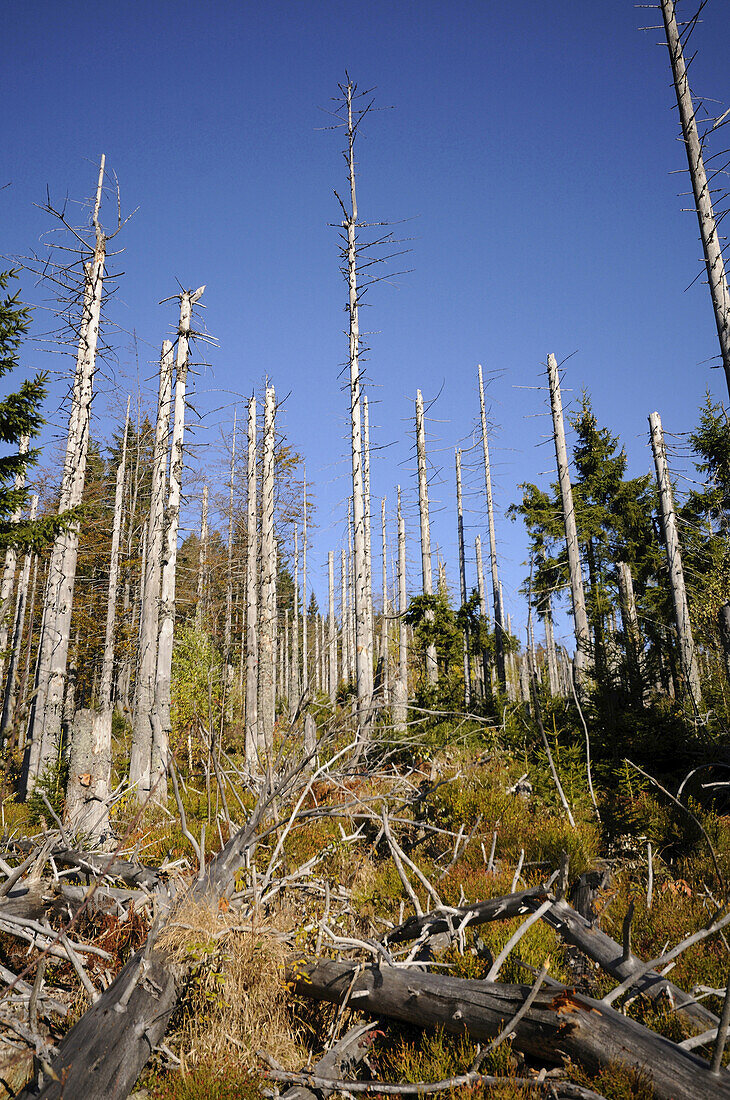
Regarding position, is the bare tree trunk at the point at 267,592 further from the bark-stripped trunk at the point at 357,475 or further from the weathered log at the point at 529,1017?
the weathered log at the point at 529,1017

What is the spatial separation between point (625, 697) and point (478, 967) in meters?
6.58

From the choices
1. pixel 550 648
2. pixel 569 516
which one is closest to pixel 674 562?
pixel 569 516

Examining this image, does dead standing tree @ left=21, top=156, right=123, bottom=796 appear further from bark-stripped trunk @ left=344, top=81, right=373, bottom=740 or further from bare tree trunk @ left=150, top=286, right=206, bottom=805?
bark-stripped trunk @ left=344, top=81, right=373, bottom=740

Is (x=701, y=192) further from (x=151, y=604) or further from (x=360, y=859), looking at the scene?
(x=151, y=604)

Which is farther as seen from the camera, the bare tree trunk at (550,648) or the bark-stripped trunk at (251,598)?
the bare tree trunk at (550,648)

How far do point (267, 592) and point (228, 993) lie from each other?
47.6 feet

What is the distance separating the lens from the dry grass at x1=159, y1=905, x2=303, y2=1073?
449 centimetres

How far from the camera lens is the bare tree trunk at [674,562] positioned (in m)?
15.6

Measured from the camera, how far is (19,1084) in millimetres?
4238

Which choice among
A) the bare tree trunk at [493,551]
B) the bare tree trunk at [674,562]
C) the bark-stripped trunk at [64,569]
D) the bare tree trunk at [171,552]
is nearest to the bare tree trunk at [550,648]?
the bare tree trunk at [493,551]

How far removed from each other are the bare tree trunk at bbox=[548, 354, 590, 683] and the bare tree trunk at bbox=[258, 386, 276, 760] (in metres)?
9.04

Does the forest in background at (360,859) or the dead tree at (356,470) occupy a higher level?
the dead tree at (356,470)

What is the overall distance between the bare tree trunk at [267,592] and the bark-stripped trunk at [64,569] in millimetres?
6570

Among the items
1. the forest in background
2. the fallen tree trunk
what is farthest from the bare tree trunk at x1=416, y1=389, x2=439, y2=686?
the fallen tree trunk
